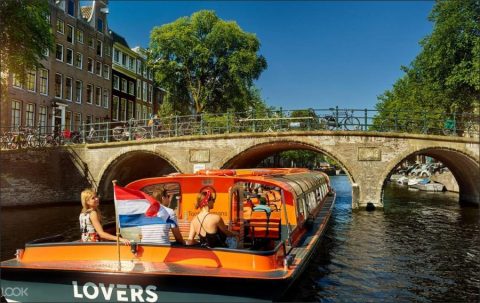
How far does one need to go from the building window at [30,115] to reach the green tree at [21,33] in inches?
371

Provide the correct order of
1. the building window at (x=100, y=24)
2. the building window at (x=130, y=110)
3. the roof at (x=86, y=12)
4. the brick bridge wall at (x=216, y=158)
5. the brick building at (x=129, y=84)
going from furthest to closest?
the building window at (x=130, y=110) < the brick building at (x=129, y=84) < the building window at (x=100, y=24) < the roof at (x=86, y=12) < the brick bridge wall at (x=216, y=158)

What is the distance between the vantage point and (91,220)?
654 centimetres

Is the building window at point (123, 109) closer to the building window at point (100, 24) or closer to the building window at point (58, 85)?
the building window at point (100, 24)

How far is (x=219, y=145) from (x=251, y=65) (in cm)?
1451

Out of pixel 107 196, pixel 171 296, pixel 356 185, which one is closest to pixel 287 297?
pixel 171 296

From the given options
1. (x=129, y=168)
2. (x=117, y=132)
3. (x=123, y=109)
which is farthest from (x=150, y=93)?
(x=117, y=132)

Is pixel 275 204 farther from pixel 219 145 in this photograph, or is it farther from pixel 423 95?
pixel 423 95

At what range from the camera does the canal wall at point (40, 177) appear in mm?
21344

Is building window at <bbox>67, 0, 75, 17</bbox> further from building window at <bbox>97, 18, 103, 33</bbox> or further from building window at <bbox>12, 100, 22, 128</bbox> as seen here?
building window at <bbox>12, 100, 22, 128</bbox>

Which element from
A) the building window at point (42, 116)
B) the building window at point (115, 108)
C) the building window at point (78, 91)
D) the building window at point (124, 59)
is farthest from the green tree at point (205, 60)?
the building window at point (42, 116)

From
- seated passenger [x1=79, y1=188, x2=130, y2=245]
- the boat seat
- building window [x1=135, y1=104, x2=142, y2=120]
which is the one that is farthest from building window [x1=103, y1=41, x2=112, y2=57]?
seated passenger [x1=79, y1=188, x2=130, y2=245]

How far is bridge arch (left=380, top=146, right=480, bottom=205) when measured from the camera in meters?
19.5

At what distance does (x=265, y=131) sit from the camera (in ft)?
71.6

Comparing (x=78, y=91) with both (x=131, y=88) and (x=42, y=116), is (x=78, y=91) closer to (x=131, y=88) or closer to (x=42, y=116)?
(x=42, y=116)
